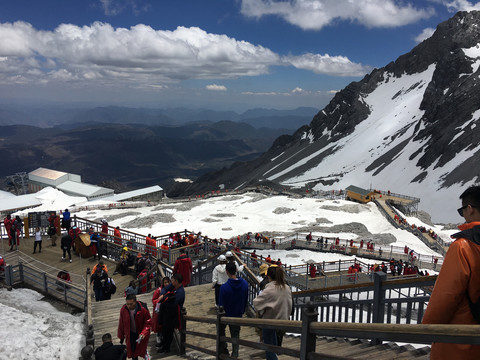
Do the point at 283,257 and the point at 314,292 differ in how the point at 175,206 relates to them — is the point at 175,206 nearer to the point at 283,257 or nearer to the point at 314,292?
the point at 283,257

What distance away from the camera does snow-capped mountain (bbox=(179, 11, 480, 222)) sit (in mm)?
74938

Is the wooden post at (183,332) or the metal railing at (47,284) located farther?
the metal railing at (47,284)

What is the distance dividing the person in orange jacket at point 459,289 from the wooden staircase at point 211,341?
972 mm

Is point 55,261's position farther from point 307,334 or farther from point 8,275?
point 307,334

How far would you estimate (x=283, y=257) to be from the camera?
27219 mm

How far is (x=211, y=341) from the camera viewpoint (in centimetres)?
859

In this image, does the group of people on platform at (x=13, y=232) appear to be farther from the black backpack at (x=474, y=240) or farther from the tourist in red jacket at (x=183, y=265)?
the black backpack at (x=474, y=240)

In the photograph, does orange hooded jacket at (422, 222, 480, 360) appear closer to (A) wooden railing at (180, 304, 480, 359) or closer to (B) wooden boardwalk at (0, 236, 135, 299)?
(A) wooden railing at (180, 304, 480, 359)

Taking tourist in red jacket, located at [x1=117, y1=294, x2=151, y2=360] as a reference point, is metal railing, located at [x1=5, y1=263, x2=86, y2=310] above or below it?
below

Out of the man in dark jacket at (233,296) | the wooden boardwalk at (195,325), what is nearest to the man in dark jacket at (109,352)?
the wooden boardwalk at (195,325)

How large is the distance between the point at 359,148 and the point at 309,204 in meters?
74.5

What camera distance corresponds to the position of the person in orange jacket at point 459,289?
2.99 meters

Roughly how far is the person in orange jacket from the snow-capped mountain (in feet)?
212

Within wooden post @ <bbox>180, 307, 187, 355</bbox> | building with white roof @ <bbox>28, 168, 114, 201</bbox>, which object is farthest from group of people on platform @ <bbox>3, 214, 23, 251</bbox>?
building with white roof @ <bbox>28, 168, 114, 201</bbox>
